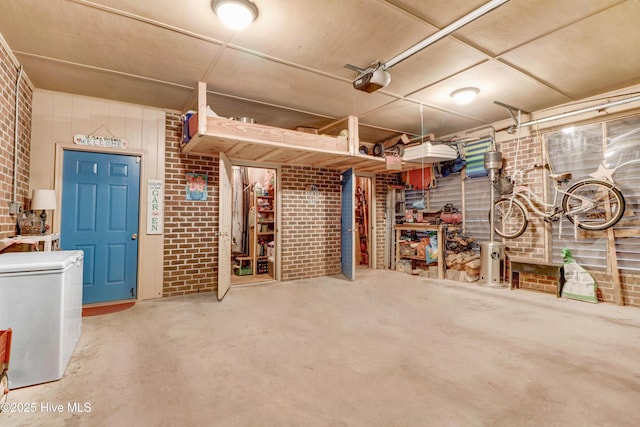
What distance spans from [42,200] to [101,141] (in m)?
1.04

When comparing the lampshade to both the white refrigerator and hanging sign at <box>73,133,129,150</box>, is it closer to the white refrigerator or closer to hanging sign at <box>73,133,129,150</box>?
hanging sign at <box>73,133,129,150</box>

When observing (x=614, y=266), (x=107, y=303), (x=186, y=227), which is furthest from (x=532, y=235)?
(x=107, y=303)

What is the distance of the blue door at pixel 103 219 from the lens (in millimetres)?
3674

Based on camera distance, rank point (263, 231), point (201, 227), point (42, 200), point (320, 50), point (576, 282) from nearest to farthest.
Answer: point (320, 50)
point (42, 200)
point (576, 282)
point (201, 227)
point (263, 231)

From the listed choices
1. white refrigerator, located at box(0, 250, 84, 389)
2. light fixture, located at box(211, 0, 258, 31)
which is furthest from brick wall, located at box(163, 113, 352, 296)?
light fixture, located at box(211, 0, 258, 31)

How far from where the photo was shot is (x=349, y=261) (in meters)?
5.22

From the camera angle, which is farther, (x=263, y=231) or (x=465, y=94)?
(x=263, y=231)

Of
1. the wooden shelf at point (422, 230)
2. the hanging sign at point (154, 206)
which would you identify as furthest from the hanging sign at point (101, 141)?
the wooden shelf at point (422, 230)

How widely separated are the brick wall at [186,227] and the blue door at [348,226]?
226cm

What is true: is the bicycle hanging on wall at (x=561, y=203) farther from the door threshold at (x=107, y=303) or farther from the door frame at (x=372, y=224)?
the door threshold at (x=107, y=303)

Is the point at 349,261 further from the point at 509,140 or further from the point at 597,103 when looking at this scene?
the point at 597,103

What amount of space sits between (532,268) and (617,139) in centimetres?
198

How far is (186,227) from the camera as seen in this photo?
14.1 ft

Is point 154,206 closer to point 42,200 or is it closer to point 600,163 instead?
point 42,200
